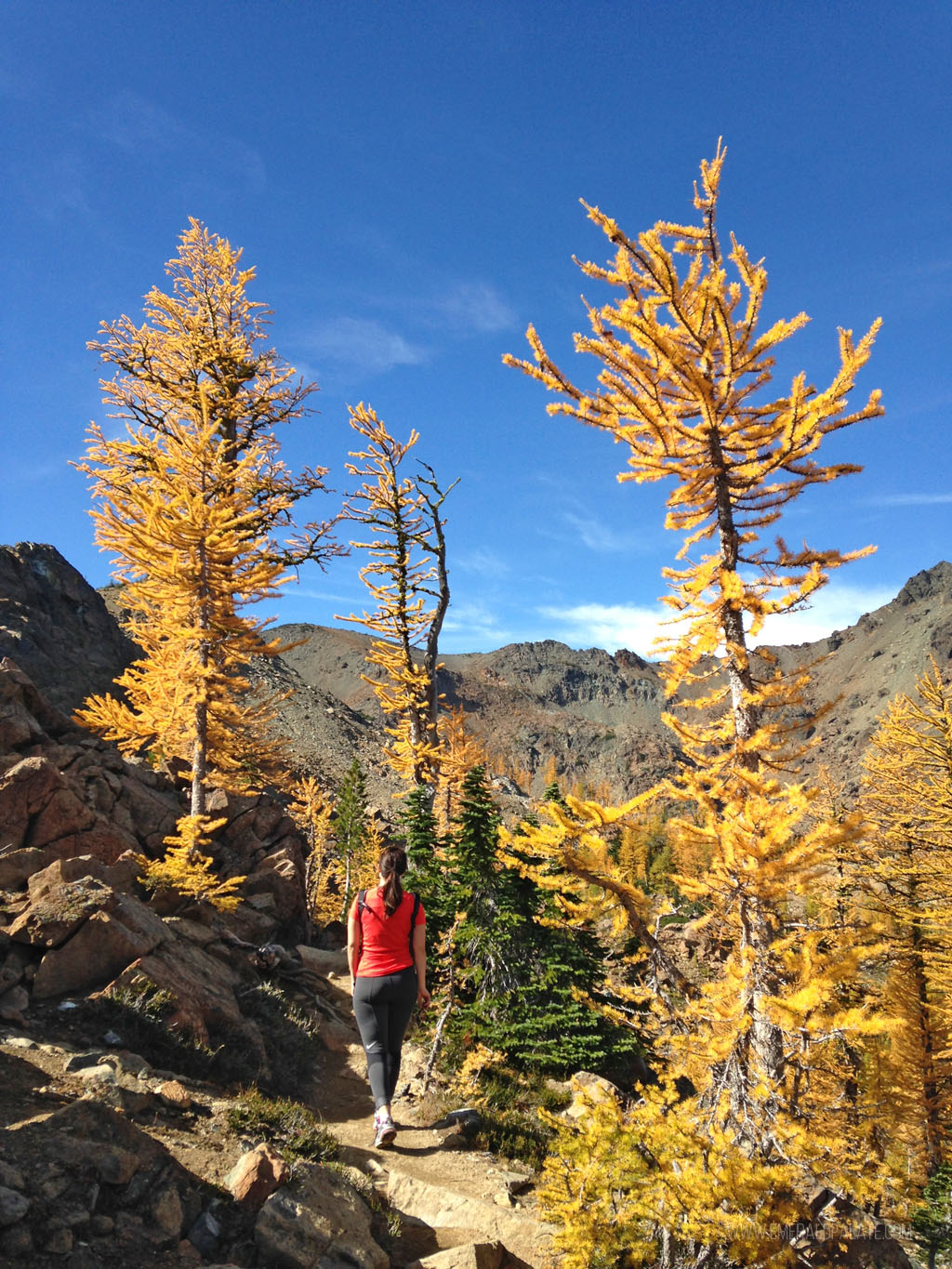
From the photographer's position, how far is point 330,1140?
5.04 meters

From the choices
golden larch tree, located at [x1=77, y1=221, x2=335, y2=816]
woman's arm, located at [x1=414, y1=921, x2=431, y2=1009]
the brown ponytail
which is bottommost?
woman's arm, located at [x1=414, y1=921, x2=431, y2=1009]

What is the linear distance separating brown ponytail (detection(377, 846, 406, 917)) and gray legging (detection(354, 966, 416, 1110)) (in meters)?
0.54

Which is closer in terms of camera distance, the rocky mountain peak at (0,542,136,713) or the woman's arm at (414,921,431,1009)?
the woman's arm at (414,921,431,1009)

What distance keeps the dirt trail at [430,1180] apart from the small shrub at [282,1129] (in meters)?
0.44

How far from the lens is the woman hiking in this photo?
518cm

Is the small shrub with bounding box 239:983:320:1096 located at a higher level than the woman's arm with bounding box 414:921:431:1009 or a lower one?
lower

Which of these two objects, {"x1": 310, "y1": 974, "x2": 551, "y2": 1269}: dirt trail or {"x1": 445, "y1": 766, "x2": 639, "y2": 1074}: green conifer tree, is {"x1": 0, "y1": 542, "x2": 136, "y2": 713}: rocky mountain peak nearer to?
{"x1": 445, "y1": 766, "x2": 639, "y2": 1074}: green conifer tree

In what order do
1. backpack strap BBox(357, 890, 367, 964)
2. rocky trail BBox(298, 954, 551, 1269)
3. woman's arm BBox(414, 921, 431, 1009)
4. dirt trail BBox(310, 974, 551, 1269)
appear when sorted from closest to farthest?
1. rocky trail BBox(298, 954, 551, 1269)
2. dirt trail BBox(310, 974, 551, 1269)
3. backpack strap BBox(357, 890, 367, 964)
4. woman's arm BBox(414, 921, 431, 1009)

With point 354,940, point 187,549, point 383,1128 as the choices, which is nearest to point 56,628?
point 187,549

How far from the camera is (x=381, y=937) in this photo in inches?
206

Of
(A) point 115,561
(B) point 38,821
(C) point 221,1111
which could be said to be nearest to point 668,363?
(C) point 221,1111

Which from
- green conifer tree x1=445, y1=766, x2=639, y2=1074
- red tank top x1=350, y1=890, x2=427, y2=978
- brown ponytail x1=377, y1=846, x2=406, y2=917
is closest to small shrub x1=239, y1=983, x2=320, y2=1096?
red tank top x1=350, y1=890, x2=427, y2=978

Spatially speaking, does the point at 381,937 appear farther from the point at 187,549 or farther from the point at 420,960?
the point at 187,549

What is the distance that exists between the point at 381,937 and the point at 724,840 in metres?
2.82
